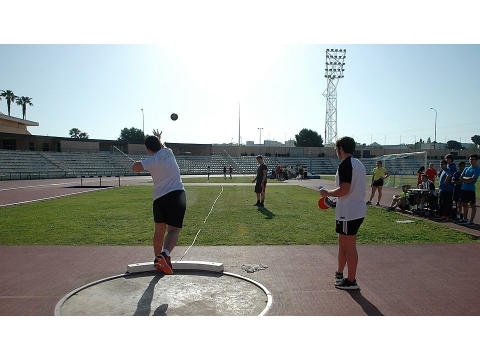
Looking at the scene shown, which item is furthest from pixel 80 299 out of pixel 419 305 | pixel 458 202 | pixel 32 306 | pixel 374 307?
pixel 458 202

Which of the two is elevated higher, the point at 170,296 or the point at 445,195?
the point at 445,195

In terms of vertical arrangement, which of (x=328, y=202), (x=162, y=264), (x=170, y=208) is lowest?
(x=162, y=264)

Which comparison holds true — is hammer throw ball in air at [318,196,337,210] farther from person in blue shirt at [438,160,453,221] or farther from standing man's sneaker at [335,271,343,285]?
person in blue shirt at [438,160,453,221]

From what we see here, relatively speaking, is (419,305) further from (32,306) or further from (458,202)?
(458,202)

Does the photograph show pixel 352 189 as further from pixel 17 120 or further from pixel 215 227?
pixel 17 120

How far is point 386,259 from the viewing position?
253 inches

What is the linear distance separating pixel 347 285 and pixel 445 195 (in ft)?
25.5

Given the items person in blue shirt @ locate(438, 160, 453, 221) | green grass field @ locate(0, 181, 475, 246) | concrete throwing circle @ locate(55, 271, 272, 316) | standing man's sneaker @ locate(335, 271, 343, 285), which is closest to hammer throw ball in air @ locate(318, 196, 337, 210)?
standing man's sneaker @ locate(335, 271, 343, 285)

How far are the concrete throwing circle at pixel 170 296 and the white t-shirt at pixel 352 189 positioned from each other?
1.45m

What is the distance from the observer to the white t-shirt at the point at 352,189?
4.70 m

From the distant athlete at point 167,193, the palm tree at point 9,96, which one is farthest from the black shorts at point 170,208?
the palm tree at point 9,96

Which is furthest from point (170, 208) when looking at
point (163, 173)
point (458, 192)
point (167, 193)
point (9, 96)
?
point (9, 96)

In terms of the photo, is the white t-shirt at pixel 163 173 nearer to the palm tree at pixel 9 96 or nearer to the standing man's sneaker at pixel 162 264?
the standing man's sneaker at pixel 162 264

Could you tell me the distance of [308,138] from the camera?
107 m
